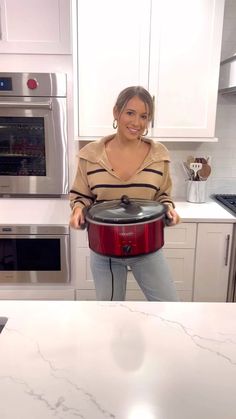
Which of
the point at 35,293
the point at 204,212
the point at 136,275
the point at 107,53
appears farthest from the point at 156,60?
the point at 35,293

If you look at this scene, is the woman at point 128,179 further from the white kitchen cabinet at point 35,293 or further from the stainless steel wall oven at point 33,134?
the white kitchen cabinet at point 35,293

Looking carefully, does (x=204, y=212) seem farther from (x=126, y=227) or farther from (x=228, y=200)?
(x=126, y=227)

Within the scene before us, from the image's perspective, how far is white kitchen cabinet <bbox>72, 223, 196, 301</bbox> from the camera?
7.16ft

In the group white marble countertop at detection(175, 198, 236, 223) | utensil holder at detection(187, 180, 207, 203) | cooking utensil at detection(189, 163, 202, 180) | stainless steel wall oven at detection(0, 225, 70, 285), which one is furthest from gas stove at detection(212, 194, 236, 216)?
stainless steel wall oven at detection(0, 225, 70, 285)

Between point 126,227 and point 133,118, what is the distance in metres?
0.50

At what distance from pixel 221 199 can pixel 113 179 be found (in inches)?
50.9

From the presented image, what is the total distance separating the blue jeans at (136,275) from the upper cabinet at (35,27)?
4.93 ft

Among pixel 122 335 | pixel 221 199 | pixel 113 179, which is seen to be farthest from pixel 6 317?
pixel 221 199

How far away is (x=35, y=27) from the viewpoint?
7.29ft

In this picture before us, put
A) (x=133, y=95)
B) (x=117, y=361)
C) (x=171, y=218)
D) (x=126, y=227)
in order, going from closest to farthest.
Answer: (x=117, y=361), (x=126, y=227), (x=171, y=218), (x=133, y=95)

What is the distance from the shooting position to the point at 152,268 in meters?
1.39

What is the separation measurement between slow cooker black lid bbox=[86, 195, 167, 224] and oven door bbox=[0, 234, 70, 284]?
3.97ft

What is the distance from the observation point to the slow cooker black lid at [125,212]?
3.51ft

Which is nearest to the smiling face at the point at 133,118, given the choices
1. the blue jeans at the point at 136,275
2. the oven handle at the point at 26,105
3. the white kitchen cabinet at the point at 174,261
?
the blue jeans at the point at 136,275
